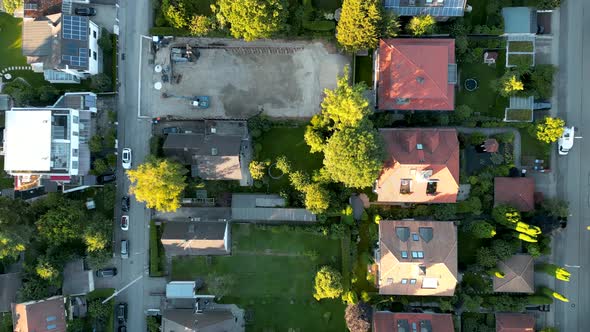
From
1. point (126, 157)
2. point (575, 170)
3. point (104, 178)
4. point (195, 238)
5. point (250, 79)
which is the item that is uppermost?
point (250, 79)

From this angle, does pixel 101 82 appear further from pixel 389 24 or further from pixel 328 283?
pixel 328 283

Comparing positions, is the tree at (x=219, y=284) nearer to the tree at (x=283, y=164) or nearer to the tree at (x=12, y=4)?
the tree at (x=283, y=164)

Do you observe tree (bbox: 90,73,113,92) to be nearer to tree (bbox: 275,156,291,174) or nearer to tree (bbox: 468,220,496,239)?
tree (bbox: 275,156,291,174)

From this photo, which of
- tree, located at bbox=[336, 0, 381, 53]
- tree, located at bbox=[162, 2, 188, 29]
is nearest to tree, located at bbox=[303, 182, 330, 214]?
tree, located at bbox=[336, 0, 381, 53]

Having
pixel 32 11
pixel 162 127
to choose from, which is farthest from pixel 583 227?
pixel 32 11

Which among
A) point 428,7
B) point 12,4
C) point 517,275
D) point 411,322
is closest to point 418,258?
point 411,322

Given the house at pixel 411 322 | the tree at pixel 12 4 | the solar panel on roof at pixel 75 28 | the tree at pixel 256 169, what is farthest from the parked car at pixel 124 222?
the house at pixel 411 322
